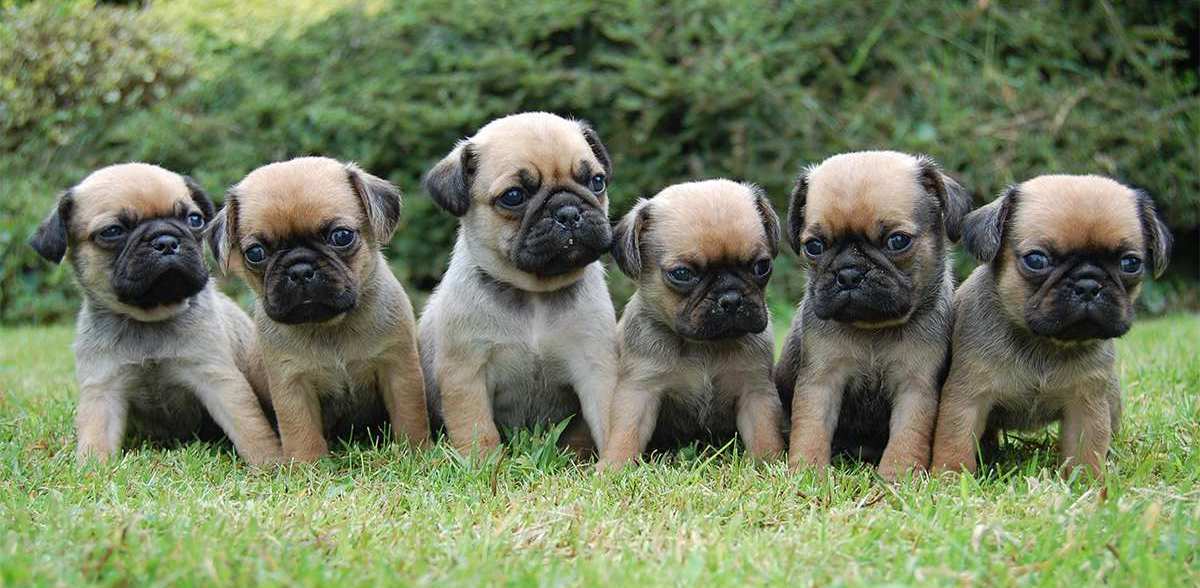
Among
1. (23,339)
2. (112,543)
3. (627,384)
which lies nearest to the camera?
(112,543)

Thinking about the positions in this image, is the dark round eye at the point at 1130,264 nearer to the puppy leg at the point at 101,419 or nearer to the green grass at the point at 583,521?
the green grass at the point at 583,521

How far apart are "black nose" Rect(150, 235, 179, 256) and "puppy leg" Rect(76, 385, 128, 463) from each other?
0.83m

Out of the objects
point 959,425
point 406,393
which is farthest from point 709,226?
point 406,393

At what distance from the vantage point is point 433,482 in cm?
505

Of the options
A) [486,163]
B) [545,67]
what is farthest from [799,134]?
[486,163]

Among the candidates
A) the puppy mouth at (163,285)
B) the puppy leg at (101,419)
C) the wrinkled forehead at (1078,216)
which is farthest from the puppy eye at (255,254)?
the wrinkled forehead at (1078,216)

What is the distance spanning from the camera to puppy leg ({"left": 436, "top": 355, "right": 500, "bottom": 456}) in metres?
5.68

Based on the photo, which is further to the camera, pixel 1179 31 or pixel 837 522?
pixel 1179 31

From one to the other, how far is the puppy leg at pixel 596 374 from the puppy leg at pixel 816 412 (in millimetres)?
918

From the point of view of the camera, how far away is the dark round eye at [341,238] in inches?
220

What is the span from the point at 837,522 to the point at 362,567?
1.71 m

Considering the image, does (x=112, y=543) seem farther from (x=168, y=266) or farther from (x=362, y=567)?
(x=168, y=266)

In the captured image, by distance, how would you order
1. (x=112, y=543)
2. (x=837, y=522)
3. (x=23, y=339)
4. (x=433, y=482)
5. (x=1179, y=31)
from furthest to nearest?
(x=1179, y=31) < (x=23, y=339) < (x=433, y=482) < (x=837, y=522) < (x=112, y=543)

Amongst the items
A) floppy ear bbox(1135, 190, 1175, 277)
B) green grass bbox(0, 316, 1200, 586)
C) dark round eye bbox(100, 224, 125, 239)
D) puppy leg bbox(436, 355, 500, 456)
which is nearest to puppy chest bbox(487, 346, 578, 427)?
puppy leg bbox(436, 355, 500, 456)
